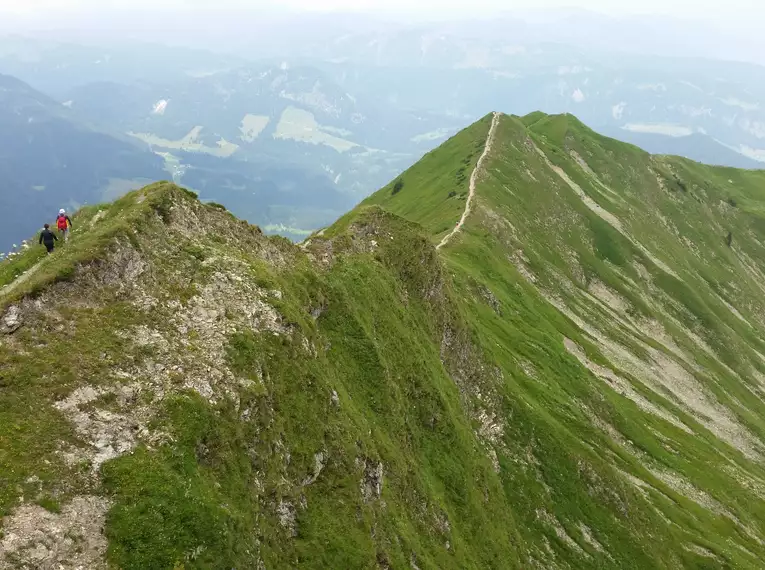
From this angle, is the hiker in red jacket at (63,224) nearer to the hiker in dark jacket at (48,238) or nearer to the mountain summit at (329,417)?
the hiker in dark jacket at (48,238)

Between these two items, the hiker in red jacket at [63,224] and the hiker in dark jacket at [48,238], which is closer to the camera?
the hiker in dark jacket at [48,238]

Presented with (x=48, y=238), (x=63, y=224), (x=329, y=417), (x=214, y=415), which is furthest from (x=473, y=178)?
(x=214, y=415)

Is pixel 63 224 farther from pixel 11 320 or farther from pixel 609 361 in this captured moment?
pixel 609 361

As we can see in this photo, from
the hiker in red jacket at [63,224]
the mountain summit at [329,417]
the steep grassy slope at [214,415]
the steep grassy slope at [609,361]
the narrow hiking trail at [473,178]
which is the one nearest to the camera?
the steep grassy slope at [214,415]

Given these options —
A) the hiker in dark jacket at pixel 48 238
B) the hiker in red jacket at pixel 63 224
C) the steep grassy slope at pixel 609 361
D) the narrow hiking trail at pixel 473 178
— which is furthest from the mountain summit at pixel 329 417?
the narrow hiking trail at pixel 473 178

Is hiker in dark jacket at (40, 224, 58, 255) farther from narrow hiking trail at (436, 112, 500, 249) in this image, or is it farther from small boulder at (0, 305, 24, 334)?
narrow hiking trail at (436, 112, 500, 249)

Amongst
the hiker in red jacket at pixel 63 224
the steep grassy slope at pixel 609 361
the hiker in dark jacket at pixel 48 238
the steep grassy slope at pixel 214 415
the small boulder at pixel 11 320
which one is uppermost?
the hiker in red jacket at pixel 63 224

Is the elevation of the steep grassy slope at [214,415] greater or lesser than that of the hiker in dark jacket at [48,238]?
lesser

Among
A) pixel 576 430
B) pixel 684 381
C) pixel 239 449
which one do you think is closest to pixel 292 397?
pixel 239 449
